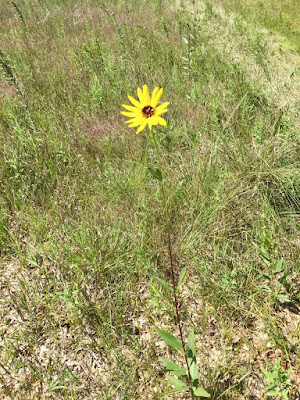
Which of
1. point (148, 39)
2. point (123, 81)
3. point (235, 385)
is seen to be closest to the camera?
point (235, 385)

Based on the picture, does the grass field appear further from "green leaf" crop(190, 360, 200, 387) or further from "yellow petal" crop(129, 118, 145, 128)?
"yellow petal" crop(129, 118, 145, 128)

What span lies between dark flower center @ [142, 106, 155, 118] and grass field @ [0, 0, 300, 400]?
2.30 ft

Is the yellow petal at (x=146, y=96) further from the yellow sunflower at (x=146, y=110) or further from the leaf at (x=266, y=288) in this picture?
the leaf at (x=266, y=288)

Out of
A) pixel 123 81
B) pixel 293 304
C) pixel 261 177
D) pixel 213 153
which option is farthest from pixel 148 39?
pixel 293 304

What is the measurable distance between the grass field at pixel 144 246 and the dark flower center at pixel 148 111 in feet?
2.30

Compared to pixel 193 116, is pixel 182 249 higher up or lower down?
lower down

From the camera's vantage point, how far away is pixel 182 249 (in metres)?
1.81

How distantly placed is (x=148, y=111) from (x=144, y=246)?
38.2 inches

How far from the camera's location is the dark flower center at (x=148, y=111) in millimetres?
1207

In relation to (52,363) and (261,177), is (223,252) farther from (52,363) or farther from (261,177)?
(52,363)

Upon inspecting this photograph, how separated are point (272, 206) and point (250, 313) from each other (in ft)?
2.50

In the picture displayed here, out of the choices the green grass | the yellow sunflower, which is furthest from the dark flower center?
the green grass

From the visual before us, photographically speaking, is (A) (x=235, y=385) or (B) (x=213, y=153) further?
(B) (x=213, y=153)

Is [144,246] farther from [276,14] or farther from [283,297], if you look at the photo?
[276,14]
